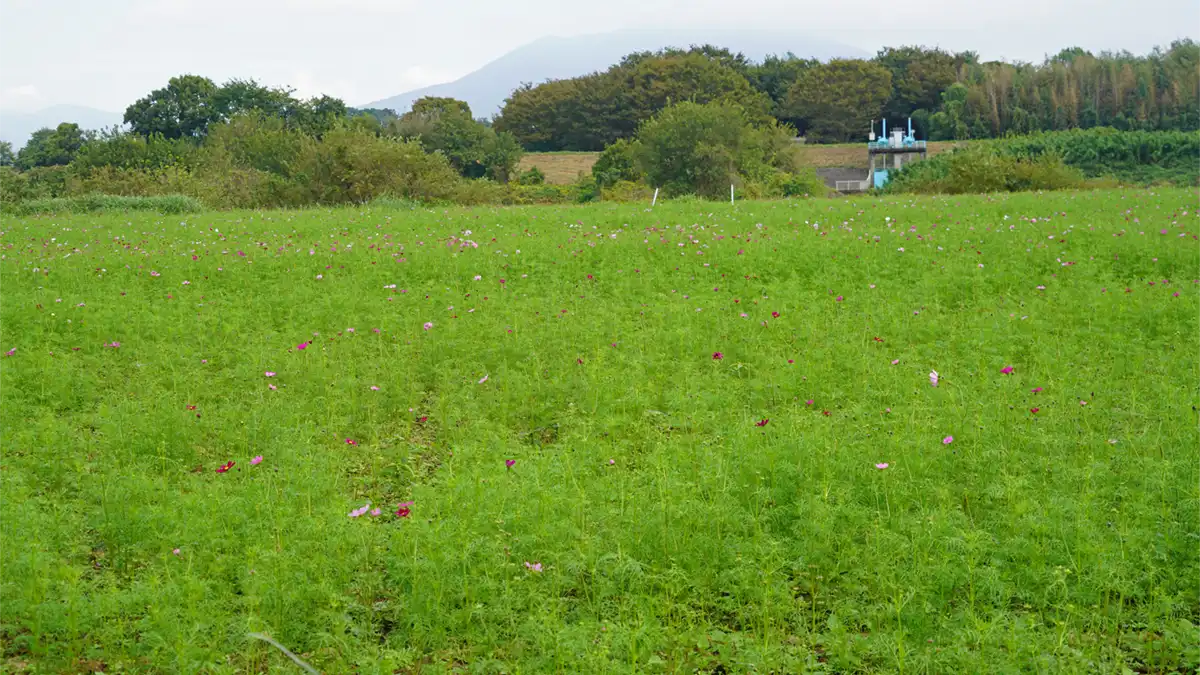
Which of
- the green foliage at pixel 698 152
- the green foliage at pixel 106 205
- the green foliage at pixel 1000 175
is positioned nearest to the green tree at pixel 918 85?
the green foliage at pixel 698 152

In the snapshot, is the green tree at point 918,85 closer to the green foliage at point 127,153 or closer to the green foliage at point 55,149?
the green foliage at point 127,153

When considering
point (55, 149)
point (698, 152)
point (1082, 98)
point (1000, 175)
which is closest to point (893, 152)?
point (1082, 98)

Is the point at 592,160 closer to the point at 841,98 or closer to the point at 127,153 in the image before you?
the point at 841,98

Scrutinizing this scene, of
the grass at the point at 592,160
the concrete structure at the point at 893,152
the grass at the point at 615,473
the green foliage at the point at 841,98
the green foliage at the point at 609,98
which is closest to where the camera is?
the grass at the point at 615,473

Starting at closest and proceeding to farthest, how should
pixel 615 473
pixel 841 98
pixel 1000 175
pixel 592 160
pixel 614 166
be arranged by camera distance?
pixel 615 473, pixel 1000 175, pixel 614 166, pixel 592 160, pixel 841 98

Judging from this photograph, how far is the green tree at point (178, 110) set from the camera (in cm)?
6300

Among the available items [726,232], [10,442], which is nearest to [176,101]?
[726,232]

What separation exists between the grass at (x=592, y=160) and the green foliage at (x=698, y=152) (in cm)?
1817

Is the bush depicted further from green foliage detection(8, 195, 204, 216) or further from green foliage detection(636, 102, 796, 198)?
green foliage detection(8, 195, 204, 216)

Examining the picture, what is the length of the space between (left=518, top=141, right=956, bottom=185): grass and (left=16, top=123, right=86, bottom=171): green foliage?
31670 millimetres

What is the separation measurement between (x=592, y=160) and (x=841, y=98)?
1962cm

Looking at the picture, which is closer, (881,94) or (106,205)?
(106,205)

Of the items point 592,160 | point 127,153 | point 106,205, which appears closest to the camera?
point 106,205

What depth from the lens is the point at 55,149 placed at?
63.3m
